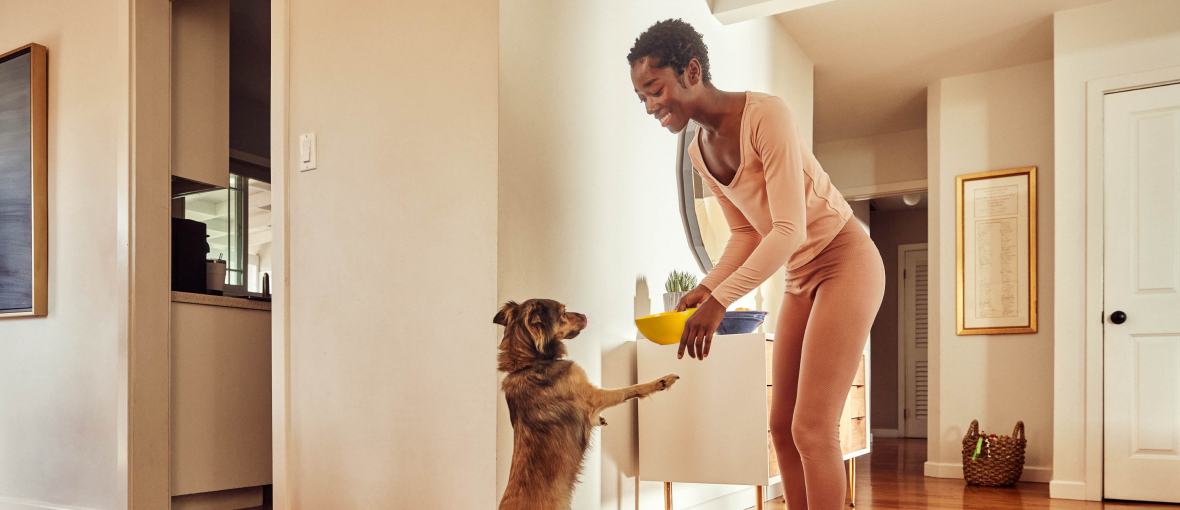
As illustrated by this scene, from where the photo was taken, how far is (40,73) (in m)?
3.28

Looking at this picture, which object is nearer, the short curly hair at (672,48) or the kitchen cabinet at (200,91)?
the short curly hair at (672,48)

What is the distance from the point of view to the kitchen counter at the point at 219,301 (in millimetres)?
3078

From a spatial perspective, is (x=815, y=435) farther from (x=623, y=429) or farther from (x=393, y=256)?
(x=393, y=256)

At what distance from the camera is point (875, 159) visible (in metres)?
6.10

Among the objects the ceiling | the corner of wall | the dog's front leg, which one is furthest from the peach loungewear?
the corner of wall

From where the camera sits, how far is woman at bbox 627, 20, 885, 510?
5.72 feet

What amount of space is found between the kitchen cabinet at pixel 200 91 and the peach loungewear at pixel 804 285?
2.39m

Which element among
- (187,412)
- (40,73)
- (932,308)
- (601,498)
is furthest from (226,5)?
(932,308)

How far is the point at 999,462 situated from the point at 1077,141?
68.3 inches

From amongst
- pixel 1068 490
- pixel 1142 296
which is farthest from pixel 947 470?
pixel 1142 296

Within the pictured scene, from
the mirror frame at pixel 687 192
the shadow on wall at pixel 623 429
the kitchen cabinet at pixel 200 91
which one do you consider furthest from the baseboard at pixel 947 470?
the kitchen cabinet at pixel 200 91

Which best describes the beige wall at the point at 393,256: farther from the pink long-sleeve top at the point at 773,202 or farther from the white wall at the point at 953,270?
the white wall at the point at 953,270

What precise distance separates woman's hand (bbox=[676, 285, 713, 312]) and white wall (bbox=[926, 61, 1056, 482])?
3592 millimetres

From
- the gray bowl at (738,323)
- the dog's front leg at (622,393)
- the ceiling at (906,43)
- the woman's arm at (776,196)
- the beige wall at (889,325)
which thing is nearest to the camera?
the woman's arm at (776,196)
